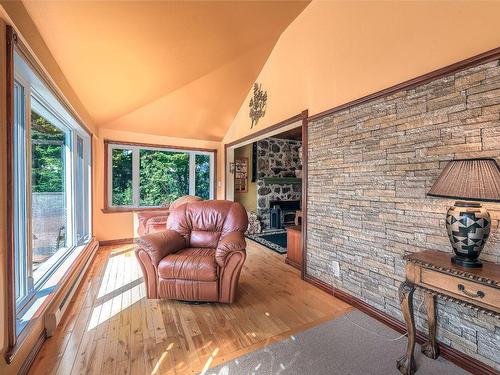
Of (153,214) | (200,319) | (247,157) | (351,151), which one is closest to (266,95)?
(351,151)

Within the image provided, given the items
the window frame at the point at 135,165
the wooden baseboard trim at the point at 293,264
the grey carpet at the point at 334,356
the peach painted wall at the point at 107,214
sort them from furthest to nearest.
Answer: the window frame at the point at 135,165 → the peach painted wall at the point at 107,214 → the wooden baseboard trim at the point at 293,264 → the grey carpet at the point at 334,356

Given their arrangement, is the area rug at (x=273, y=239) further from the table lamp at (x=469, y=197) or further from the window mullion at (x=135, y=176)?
the table lamp at (x=469, y=197)

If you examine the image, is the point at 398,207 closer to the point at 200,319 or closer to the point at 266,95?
the point at 200,319

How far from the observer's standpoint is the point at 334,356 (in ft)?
5.29

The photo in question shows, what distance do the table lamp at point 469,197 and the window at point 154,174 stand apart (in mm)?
4578

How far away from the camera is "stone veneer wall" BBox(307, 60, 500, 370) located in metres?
1.46

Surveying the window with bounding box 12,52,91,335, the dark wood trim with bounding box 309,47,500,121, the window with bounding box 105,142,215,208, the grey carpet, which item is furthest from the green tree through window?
the dark wood trim with bounding box 309,47,500,121

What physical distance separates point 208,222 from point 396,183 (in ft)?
6.29

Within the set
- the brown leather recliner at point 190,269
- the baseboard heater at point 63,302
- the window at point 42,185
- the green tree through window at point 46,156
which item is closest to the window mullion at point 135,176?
the window at point 42,185

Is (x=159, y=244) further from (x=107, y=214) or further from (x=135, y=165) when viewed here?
(x=135, y=165)

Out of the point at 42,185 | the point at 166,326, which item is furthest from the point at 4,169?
the point at 166,326

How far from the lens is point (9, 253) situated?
1.29 m

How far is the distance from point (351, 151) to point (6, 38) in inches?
100

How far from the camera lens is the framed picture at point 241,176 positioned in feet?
19.3
